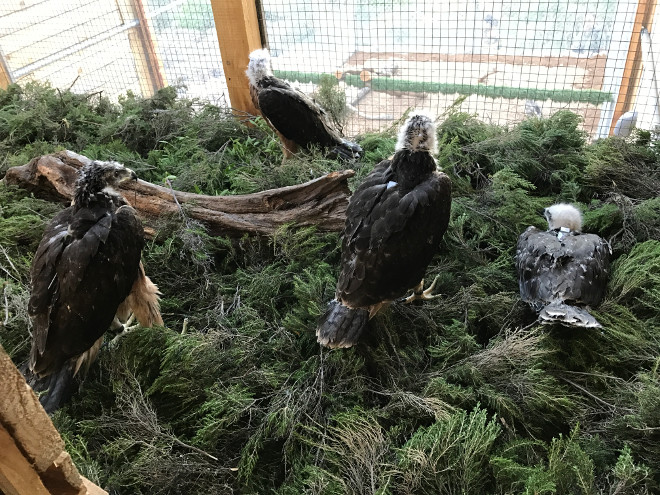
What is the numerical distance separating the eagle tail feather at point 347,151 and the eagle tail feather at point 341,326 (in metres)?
1.90

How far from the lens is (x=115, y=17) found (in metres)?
6.06

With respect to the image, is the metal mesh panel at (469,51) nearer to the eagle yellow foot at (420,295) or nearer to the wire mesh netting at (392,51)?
the wire mesh netting at (392,51)

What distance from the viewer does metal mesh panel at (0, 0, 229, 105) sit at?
5.85 m

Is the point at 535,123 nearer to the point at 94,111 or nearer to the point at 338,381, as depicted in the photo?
the point at 338,381

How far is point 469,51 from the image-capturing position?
4.95 metres

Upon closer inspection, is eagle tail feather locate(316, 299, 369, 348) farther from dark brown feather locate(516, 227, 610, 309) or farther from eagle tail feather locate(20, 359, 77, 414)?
eagle tail feather locate(20, 359, 77, 414)

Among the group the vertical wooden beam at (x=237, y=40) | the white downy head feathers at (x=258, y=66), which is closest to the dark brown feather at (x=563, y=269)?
the white downy head feathers at (x=258, y=66)

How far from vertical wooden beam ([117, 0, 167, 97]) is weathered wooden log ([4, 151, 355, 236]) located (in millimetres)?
3264

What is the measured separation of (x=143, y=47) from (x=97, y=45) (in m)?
0.61

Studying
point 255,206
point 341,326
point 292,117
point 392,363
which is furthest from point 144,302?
point 292,117

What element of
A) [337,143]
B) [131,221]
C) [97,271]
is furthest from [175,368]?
[337,143]

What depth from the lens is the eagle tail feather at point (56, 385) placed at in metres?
2.24

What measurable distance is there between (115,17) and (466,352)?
6260 mm

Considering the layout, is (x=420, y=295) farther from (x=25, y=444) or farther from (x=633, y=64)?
(x=633, y=64)
